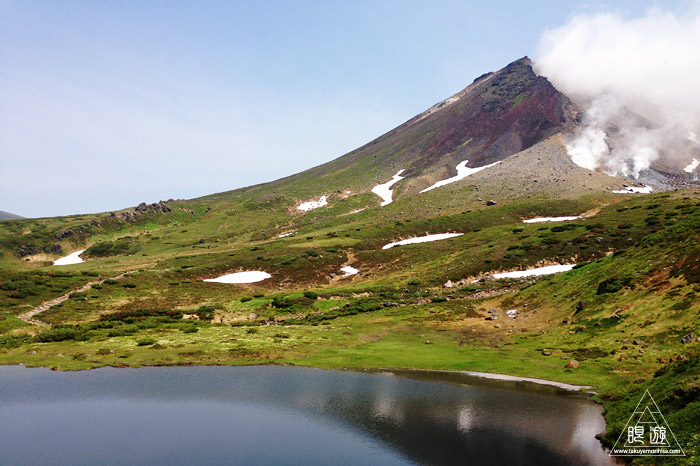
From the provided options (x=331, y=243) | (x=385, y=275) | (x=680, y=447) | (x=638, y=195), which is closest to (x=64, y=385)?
(x=680, y=447)

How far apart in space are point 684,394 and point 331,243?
346 feet

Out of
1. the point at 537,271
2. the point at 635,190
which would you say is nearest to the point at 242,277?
the point at 537,271

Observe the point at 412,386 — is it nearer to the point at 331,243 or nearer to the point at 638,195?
the point at 331,243

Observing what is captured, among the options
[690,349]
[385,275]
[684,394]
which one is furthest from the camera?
[385,275]

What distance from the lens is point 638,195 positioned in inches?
5468

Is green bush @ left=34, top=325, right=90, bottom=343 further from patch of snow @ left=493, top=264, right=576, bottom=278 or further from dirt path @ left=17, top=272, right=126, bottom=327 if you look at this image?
patch of snow @ left=493, top=264, right=576, bottom=278

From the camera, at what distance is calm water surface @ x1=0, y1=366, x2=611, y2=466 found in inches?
998

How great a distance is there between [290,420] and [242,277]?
239 feet

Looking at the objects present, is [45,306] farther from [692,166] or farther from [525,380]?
[692,166]

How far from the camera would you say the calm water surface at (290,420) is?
25359mm

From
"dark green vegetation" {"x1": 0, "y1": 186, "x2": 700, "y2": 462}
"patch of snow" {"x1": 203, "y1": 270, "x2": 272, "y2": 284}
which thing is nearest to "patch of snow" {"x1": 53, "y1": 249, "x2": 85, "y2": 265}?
"dark green vegetation" {"x1": 0, "y1": 186, "x2": 700, "y2": 462}

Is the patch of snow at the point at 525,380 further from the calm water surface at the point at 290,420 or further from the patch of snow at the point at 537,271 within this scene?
the patch of snow at the point at 537,271

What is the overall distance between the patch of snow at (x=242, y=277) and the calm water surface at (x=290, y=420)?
5597 cm

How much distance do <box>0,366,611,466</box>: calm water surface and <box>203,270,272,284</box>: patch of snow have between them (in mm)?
55971
